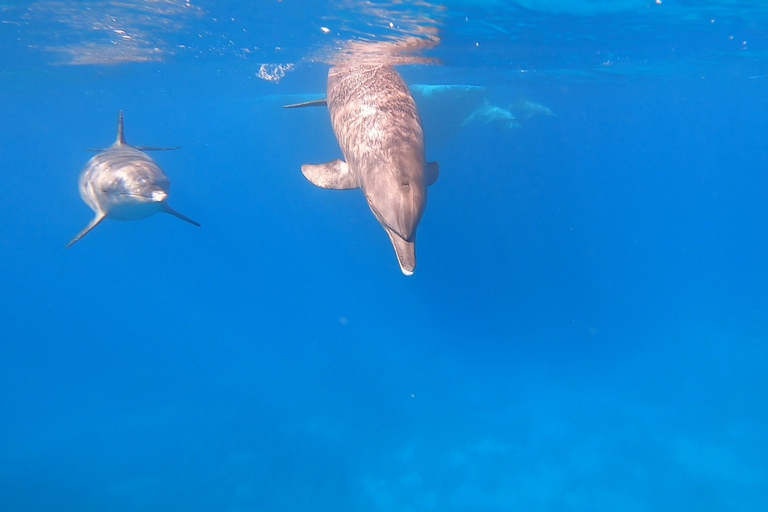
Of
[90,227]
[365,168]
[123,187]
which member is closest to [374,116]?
[365,168]

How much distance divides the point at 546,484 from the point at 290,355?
50.3 feet

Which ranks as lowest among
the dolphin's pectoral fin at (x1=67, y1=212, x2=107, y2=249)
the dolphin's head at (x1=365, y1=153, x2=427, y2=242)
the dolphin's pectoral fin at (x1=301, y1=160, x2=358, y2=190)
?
the dolphin's pectoral fin at (x1=67, y1=212, x2=107, y2=249)

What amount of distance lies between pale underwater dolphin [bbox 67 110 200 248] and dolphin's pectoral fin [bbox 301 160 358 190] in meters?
2.19

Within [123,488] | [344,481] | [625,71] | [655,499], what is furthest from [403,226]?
[625,71]

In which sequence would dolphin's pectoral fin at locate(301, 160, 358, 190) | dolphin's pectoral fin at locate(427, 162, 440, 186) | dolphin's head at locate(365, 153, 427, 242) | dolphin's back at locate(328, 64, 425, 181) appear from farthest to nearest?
dolphin's pectoral fin at locate(301, 160, 358, 190) → dolphin's pectoral fin at locate(427, 162, 440, 186) → dolphin's back at locate(328, 64, 425, 181) → dolphin's head at locate(365, 153, 427, 242)

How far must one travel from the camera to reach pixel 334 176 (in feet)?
20.4

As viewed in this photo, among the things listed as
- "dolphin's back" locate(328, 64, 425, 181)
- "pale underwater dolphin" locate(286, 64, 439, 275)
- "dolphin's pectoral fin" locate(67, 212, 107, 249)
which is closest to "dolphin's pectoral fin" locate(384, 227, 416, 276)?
"pale underwater dolphin" locate(286, 64, 439, 275)

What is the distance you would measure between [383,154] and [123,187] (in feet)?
15.2

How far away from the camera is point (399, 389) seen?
68.2 feet

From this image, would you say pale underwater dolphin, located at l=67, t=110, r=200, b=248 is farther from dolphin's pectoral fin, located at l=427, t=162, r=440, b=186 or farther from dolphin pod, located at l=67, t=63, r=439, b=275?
dolphin's pectoral fin, located at l=427, t=162, r=440, b=186

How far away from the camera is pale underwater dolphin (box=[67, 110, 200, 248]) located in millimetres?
6945

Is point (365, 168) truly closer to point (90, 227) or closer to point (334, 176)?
point (334, 176)

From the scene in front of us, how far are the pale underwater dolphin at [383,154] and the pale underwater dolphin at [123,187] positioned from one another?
245 centimetres

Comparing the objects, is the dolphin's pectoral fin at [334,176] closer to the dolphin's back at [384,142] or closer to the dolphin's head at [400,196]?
the dolphin's back at [384,142]
